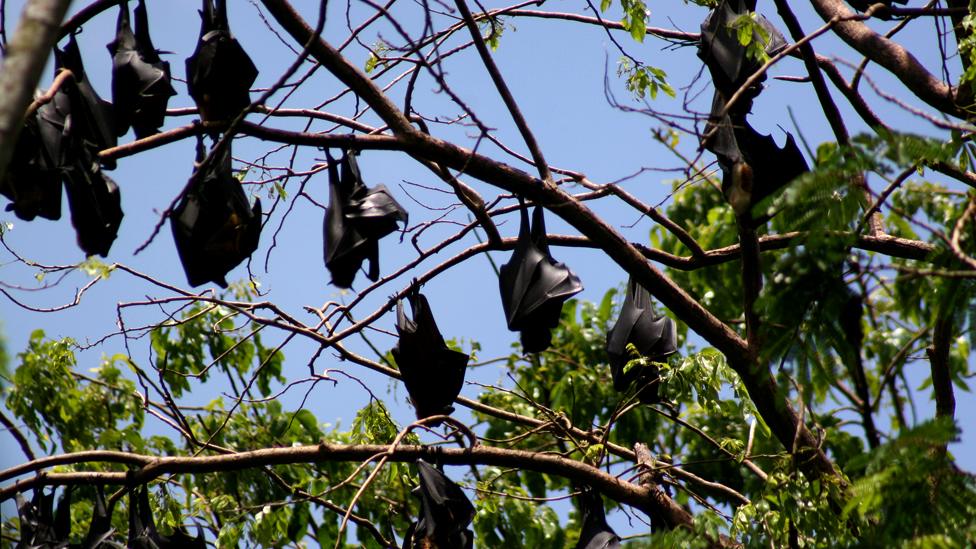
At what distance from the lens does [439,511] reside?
5.86 m

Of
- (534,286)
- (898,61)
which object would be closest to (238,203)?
(534,286)

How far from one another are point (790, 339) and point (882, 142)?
0.66 m

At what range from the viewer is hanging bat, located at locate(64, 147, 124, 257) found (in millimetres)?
5469

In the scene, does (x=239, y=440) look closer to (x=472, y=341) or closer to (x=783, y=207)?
(x=472, y=341)

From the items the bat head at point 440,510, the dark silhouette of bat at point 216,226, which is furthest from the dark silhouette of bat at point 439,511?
the dark silhouette of bat at point 216,226

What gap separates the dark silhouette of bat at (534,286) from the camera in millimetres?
5977

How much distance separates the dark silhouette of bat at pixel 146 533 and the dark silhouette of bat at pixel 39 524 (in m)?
0.43

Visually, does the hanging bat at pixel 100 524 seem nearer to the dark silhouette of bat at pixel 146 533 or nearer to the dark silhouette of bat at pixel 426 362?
the dark silhouette of bat at pixel 146 533

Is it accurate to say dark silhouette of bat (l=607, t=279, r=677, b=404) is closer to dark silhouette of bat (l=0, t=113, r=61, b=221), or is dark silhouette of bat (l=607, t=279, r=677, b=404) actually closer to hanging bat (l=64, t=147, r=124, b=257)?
hanging bat (l=64, t=147, r=124, b=257)

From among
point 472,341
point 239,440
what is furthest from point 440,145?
point 239,440

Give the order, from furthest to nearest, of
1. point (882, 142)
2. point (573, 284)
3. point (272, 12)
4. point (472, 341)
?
point (472, 341) < point (573, 284) < point (272, 12) < point (882, 142)

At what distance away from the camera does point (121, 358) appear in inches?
406

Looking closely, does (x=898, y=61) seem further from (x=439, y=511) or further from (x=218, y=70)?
(x=218, y=70)

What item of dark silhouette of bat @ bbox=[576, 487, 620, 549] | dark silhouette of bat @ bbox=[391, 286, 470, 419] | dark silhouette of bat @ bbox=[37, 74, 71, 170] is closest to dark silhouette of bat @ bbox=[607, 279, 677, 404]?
dark silhouette of bat @ bbox=[576, 487, 620, 549]
